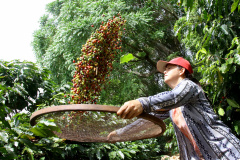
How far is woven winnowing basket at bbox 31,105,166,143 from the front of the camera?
1011mm

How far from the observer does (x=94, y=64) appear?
1.29 metres

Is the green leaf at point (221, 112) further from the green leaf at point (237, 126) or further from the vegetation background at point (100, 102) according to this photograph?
the green leaf at point (237, 126)

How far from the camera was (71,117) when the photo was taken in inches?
41.4

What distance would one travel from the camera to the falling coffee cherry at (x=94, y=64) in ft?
4.14

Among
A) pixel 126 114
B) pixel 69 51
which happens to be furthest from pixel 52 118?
pixel 69 51

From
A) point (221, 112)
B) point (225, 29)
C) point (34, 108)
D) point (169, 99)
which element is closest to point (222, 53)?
point (225, 29)

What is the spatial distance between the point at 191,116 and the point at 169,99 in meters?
0.31

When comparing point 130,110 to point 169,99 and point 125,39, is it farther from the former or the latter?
point 125,39

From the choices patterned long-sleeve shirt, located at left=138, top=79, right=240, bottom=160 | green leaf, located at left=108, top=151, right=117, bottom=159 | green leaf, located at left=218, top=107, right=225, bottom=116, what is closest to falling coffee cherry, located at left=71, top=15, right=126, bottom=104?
patterned long-sleeve shirt, located at left=138, top=79, right=240, bottom=160

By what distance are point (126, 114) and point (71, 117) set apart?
0.32 m

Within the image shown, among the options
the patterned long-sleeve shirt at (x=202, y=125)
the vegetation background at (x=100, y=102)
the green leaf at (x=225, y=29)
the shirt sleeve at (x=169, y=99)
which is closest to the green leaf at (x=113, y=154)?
the vegetation background at (x=100, y=102)

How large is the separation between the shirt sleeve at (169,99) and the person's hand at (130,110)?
0.04 m

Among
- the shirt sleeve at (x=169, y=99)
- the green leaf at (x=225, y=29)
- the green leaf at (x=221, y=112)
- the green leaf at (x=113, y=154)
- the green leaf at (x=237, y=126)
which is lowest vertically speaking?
the green leaf at (x=237, y=126)

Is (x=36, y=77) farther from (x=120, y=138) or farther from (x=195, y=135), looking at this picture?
(x=195, y=135)
